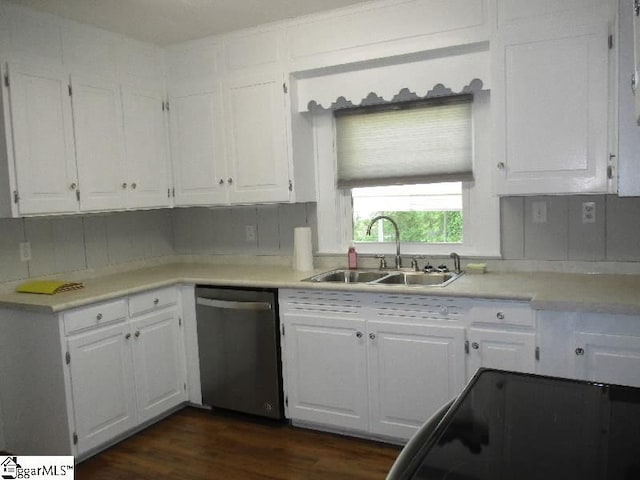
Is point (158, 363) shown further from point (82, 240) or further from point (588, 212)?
point (588, 212)

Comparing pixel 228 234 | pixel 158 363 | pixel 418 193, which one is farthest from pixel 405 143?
pixel 158 363

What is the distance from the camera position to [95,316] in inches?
113

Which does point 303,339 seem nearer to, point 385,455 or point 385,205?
point 385,455

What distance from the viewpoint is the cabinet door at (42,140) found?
9.13ft

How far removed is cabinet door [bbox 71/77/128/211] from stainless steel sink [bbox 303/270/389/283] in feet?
4.42

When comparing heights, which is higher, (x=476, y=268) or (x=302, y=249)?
(x=302, y=249)

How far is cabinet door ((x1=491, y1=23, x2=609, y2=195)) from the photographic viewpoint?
2.51m

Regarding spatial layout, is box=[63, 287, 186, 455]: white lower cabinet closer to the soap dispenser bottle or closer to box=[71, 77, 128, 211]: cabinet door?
box=[71, 77, 128, 211]: cabinet door

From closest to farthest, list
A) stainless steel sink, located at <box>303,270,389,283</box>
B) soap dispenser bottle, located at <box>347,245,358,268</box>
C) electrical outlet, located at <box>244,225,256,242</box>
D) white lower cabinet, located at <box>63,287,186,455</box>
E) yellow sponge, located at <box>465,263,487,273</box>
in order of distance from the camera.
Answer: white lower cabinet, located at <box>63,287,186,455</box> < yellow sponge, located at <box>465,263,487,273</box> < stainless steel sink, located at <box>303,270,389,283</box> < soap dispenser bottle, located at <box>347,245,358,268</box> < electrical outlet, located at <box>244,225,256,242</box>

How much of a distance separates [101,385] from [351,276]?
1.56 m

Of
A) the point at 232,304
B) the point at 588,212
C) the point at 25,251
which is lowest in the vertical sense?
the point at 232,304

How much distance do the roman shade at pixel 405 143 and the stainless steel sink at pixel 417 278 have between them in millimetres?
566

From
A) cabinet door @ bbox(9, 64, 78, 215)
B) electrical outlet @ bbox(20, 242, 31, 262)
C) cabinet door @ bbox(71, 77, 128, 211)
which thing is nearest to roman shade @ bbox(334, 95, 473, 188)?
cabinet door @ bbox(71, 77, 128, 211)

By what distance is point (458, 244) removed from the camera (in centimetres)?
325
